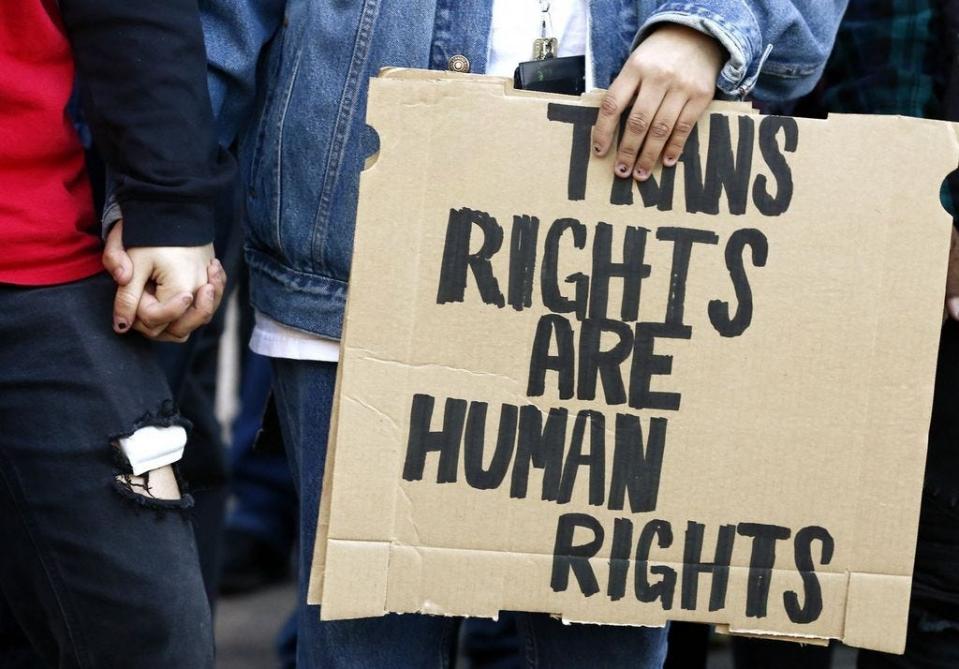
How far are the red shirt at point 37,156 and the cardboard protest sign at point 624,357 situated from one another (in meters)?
0.35

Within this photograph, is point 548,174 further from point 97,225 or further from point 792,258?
point 97,225

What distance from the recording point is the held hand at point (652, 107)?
141 centimetres

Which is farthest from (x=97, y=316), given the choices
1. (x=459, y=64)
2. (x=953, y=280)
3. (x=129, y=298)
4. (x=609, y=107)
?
(x=953, y=280)

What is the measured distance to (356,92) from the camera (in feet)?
5.13

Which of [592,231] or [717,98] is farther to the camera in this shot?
[717,98]

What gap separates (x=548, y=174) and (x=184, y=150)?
398mm

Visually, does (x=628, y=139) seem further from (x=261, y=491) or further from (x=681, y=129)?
(x=261, y=491)

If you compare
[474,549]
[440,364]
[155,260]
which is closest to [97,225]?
[155,260]

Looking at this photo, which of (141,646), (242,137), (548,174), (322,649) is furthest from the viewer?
(242,137)

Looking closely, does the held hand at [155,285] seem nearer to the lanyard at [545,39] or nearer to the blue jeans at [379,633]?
the blue jeans at [379,633]

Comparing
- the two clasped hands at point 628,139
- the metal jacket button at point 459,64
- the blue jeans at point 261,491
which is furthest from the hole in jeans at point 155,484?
the blue jeans at point 261,491

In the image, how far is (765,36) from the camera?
153 cm

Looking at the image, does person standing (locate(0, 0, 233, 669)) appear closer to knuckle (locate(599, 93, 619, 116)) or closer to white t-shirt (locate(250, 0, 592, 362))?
white t-shirt (locate(250, 0, 592, 362))

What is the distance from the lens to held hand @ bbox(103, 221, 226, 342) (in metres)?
1.53
